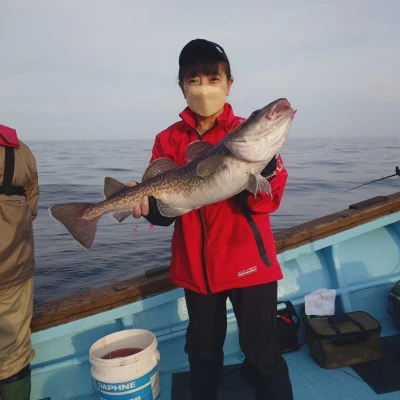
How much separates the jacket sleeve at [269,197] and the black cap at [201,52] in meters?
1.14

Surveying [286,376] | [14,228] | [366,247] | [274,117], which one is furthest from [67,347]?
[366,247]

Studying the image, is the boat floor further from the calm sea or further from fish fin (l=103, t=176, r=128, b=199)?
the calm sea

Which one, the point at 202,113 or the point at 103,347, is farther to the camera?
the point at 103,347

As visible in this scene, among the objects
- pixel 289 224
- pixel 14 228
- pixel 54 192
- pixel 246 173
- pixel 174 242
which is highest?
pixel 246 173

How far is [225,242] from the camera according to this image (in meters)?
3.03

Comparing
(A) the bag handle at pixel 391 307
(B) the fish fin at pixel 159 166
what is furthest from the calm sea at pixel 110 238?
(A) the bag handle at pixel 391 307

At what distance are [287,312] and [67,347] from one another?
2.80m

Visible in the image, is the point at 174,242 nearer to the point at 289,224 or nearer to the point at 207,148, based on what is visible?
the point at 207,148

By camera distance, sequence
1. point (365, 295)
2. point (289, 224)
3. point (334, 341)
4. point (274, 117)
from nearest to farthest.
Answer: point (274, 117) → point (334, 341) → point (365, 295) → point (289, 224)

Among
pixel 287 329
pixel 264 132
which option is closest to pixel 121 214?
pixel 264 132

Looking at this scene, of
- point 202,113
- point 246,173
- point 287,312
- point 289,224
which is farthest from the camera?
point 289,224

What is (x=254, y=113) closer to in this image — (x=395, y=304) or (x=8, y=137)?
(x=8, y=137)

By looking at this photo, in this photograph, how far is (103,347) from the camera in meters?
3.55

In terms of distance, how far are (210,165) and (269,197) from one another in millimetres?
559
